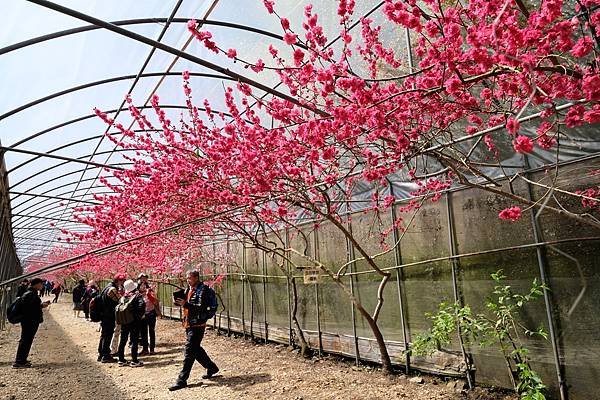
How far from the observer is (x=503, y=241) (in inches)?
189

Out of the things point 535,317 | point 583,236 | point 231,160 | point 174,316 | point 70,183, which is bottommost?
point 174,316

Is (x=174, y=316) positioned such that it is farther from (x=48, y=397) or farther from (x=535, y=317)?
(x=535, y=317)

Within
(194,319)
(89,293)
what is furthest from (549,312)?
(89,293)

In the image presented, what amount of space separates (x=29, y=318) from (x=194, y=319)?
3.83 metres

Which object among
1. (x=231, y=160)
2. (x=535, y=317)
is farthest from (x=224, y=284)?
(x=535, y=317)

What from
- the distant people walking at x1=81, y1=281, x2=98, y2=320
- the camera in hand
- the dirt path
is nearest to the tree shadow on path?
the dirt path

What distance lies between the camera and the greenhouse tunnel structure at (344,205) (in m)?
4.18

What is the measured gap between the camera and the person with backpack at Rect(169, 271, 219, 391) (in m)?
5.74

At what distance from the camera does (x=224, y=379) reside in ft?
20.3

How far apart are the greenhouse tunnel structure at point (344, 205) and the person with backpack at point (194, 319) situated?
1563 mm

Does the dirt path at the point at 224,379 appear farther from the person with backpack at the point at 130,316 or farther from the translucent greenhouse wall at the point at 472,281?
the translucent greenhouse wall at the point at 472,281

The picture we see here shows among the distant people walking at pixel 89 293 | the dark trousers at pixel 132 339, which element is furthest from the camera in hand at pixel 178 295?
the distant people walking at pixel 89 293

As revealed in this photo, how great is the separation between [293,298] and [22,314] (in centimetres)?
507

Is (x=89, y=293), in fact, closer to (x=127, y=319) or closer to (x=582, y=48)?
(x=127, y=319)
